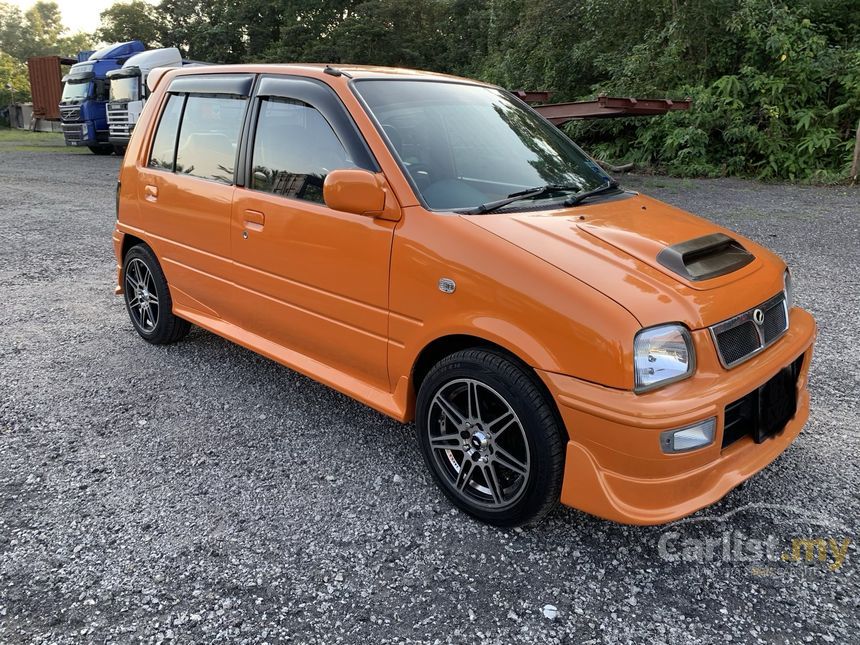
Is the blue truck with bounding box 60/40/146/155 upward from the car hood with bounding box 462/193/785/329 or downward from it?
upward

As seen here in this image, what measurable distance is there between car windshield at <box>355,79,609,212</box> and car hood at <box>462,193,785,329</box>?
0.83 ft

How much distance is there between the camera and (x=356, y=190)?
2844mm

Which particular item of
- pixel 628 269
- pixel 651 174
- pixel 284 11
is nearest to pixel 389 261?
pixel 628 269

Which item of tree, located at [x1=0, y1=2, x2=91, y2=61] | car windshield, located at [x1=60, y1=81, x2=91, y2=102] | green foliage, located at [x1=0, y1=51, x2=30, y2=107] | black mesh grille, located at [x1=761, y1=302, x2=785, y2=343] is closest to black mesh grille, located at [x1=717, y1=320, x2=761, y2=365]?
black mesh grille, located at [x1=761, y1=302, x2=785, y2=343]

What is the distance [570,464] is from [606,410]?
0.94ft

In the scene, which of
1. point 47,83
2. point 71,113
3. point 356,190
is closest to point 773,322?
point 356,190

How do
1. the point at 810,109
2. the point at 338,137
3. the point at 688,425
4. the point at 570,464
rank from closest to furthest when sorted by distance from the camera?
the point at 688,425, the point at 570,464, the point at 338,137, the point at 810,109

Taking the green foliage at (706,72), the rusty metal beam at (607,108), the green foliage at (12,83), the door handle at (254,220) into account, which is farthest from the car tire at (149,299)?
the green foliage at (12,83)

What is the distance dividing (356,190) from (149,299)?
2.64 meters

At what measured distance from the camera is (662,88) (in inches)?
601

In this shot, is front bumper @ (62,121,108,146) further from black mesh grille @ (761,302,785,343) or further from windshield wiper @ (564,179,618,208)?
black mesh grille @ (761,302,785,343)

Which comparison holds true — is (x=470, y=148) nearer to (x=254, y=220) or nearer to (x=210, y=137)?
(x=254, y=220)

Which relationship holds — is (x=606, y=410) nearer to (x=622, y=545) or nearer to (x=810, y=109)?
(x=622, y=545)

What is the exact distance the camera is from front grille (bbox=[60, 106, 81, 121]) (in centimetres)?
2144
